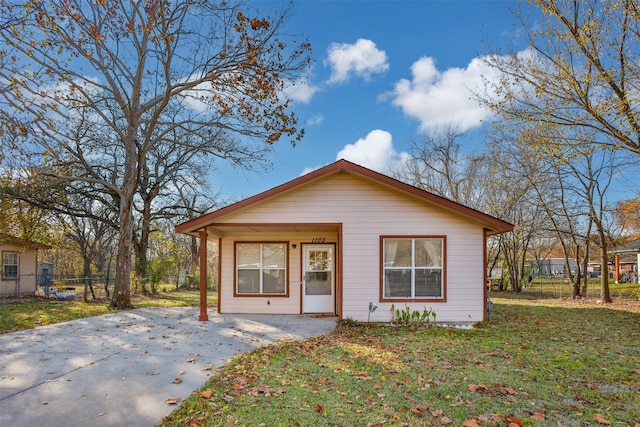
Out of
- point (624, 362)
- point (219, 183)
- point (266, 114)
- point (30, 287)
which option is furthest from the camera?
point (219, 183)

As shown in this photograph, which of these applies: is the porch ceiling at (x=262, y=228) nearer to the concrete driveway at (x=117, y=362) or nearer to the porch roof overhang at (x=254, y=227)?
the porch roof overhang at (x=254, y=227)

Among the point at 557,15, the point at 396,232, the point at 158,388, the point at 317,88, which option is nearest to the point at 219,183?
the point at 317,88

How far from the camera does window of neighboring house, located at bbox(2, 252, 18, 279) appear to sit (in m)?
20.0

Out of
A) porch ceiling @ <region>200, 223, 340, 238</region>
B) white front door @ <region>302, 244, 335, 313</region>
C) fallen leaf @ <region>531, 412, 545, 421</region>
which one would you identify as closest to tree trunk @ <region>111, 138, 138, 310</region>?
porch ceiling @ <region>200, 223, 340, 238</region>

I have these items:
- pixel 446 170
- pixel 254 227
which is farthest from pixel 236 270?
pixel 446 170

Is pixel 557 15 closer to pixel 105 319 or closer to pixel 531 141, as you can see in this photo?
pixel 531 141

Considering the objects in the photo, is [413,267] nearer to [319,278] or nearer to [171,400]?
[319,278]

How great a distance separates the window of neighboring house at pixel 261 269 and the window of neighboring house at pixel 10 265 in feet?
48.8

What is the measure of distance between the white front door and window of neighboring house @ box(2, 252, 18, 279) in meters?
16.6

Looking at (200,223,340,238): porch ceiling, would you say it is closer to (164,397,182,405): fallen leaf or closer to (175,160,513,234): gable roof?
(175,160,513,234): gable roof

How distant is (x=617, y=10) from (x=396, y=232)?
825 centimetres

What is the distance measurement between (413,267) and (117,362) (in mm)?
6910

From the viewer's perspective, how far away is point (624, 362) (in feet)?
21.2

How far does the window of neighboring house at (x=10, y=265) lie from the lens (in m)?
20.0
